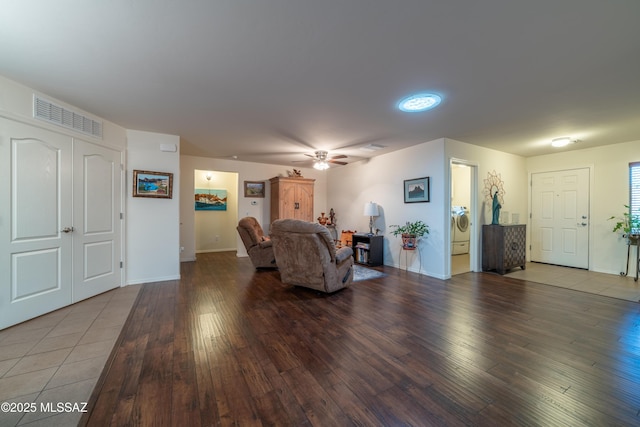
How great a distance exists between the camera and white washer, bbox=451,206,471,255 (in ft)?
22.5

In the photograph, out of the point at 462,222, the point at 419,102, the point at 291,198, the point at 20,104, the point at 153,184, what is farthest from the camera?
the point at 462,222

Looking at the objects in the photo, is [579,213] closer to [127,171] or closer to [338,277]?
[338,277]

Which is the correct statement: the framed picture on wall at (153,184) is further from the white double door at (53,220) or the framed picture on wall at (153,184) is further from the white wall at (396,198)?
the white wall at (396,198)

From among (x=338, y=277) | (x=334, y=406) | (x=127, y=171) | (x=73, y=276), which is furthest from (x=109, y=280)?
(x=334, y=406)

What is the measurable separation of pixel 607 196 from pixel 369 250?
15.4 feet

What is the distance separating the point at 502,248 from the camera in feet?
15.7

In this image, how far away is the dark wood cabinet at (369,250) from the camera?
18.0ft

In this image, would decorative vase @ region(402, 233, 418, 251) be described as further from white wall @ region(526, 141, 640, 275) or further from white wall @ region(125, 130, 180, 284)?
white wall @ region(125, 130, 180, 284)

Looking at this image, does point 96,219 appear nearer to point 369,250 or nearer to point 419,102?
point 419,102

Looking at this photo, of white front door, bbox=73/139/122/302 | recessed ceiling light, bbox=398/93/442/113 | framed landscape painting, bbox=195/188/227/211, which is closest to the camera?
recessed ceiling light, bbox=398/93/442/113

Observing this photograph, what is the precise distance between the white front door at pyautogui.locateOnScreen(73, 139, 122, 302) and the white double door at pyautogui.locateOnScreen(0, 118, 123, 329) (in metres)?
0.01

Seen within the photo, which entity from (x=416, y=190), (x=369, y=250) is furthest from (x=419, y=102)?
(x=369, y=250)

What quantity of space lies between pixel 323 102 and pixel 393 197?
311 cm

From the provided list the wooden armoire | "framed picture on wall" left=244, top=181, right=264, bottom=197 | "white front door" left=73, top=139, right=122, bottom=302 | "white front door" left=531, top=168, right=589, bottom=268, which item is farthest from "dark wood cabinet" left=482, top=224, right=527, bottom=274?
"white front door" left=73, top=139, right=122, bottom=302
